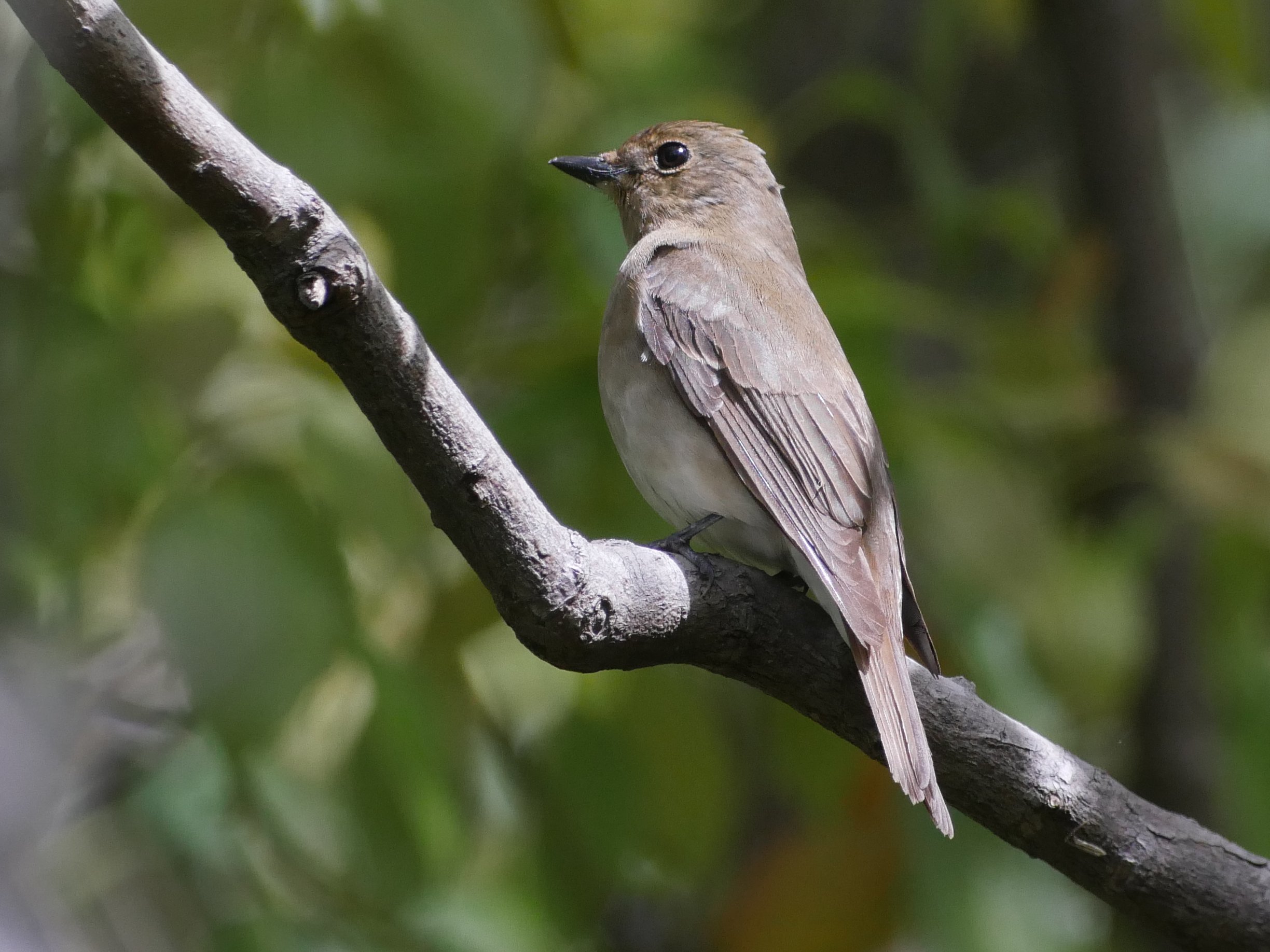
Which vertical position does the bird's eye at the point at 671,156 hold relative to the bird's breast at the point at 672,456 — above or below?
above

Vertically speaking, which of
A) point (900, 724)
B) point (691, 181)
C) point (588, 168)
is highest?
point (588, 168)

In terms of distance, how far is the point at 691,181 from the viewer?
4.82m

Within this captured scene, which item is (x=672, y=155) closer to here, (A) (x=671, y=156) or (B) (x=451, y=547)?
(A) (x=671, y=156)

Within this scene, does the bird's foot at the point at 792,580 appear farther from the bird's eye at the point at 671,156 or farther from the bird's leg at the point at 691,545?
the bird's eye at the point at 671,156

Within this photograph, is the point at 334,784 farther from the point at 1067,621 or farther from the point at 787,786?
the point at 1067,621

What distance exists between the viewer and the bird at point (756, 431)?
3281 millimetres

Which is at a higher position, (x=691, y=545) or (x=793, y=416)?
(x=793, y=416)

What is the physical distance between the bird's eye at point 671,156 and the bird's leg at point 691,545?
1.46 metres

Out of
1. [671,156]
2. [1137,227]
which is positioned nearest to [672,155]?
[671,156]

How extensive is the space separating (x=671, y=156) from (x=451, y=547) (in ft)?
5.23

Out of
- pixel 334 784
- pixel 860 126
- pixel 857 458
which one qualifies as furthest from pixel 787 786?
pixel 860 126

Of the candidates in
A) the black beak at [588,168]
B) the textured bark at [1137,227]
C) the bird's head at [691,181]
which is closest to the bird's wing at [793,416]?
the black beak at [588,168]

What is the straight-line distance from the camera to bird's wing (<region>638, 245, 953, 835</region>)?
3.14 meters

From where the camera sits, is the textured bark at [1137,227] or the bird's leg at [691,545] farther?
the textured bark at [1137,227]
